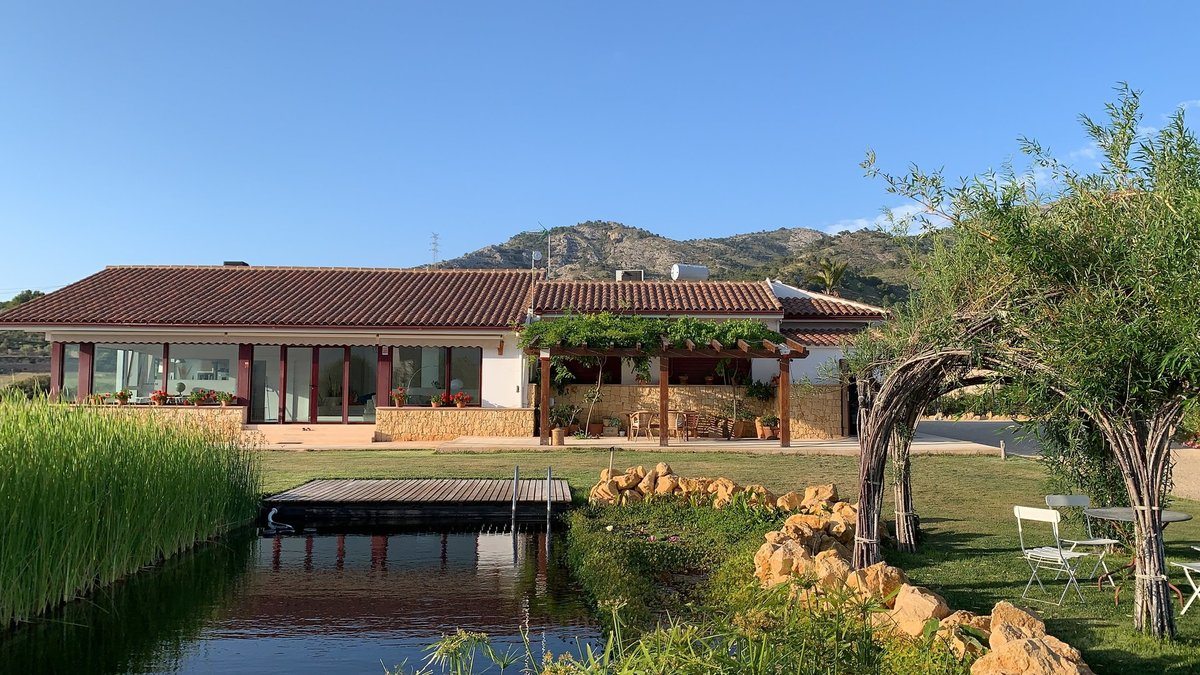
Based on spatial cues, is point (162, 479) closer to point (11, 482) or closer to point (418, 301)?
point (11, 482)

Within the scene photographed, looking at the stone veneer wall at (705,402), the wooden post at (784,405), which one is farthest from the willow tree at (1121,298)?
the stone veneer wall at (705,402)

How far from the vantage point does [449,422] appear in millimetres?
22891

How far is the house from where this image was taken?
23625 mm

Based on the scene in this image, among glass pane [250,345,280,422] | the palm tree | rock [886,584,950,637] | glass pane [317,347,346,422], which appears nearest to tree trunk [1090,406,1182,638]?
rock [886,584,950,637]

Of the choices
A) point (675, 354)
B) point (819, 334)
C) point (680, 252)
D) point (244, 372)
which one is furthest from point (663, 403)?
point (680, 252)

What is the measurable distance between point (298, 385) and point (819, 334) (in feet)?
47.3

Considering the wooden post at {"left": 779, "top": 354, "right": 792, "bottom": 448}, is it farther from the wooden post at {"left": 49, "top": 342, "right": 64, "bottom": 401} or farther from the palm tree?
the palm tree

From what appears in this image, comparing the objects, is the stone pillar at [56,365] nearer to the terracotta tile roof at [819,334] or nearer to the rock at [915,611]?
the terracotta tile roof at [819,334]

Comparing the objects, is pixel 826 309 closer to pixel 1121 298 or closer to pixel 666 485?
pixel 666 485

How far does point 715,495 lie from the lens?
39.5 ft

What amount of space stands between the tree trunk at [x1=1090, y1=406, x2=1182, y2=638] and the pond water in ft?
12.6

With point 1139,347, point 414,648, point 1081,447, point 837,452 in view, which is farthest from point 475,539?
point 837,452

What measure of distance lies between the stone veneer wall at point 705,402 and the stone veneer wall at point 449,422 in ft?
3.69

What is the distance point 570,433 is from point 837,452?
6.78 metres
